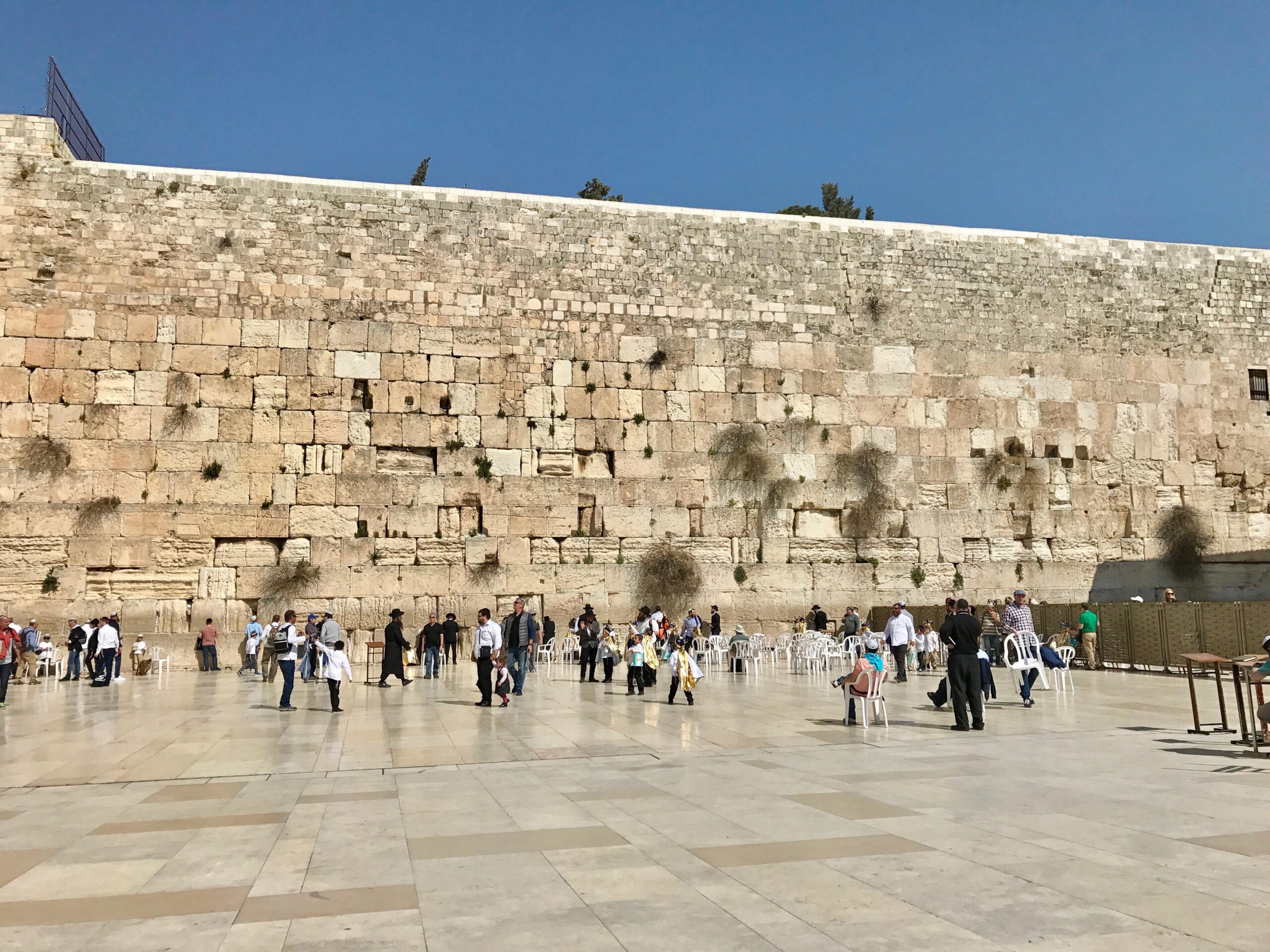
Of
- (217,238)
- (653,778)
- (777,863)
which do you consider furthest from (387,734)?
(217,238)

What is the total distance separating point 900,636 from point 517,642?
16.6 feet

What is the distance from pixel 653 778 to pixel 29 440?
13.2 meters

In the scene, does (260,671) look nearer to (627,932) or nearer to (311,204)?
(311,204)

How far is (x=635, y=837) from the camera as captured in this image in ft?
15.6

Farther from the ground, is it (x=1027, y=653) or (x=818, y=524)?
(x=818, y=524)

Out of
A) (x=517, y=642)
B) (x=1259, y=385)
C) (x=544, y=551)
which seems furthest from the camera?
(x=1259, y=385)

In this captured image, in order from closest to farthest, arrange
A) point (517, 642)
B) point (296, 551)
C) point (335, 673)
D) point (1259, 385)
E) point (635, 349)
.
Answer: point (335, 673) < point (517, 642) < point (296, 551) < point (635, 349) < point (1259, 385)

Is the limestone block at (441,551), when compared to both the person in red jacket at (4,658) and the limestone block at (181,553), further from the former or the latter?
the person in red jacket at (4,658)

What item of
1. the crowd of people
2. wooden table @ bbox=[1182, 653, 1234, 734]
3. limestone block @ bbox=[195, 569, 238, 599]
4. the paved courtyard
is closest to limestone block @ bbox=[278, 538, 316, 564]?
limestone block @ bbox=[195, 569, 238, 599]

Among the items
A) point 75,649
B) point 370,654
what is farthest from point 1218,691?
point 75,649

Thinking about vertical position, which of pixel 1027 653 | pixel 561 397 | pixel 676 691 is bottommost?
pixel 676 691

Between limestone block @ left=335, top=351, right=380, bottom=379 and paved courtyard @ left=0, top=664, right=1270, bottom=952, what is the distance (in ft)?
27.3

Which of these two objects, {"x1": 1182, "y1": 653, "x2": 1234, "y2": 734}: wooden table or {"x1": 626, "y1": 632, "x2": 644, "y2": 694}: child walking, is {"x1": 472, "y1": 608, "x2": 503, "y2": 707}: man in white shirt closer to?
{"x1": 626, "y1": 632, "x2": 644, "y2": 694}: child walking

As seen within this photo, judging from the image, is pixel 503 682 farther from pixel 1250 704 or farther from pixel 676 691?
pixel 1250 704
